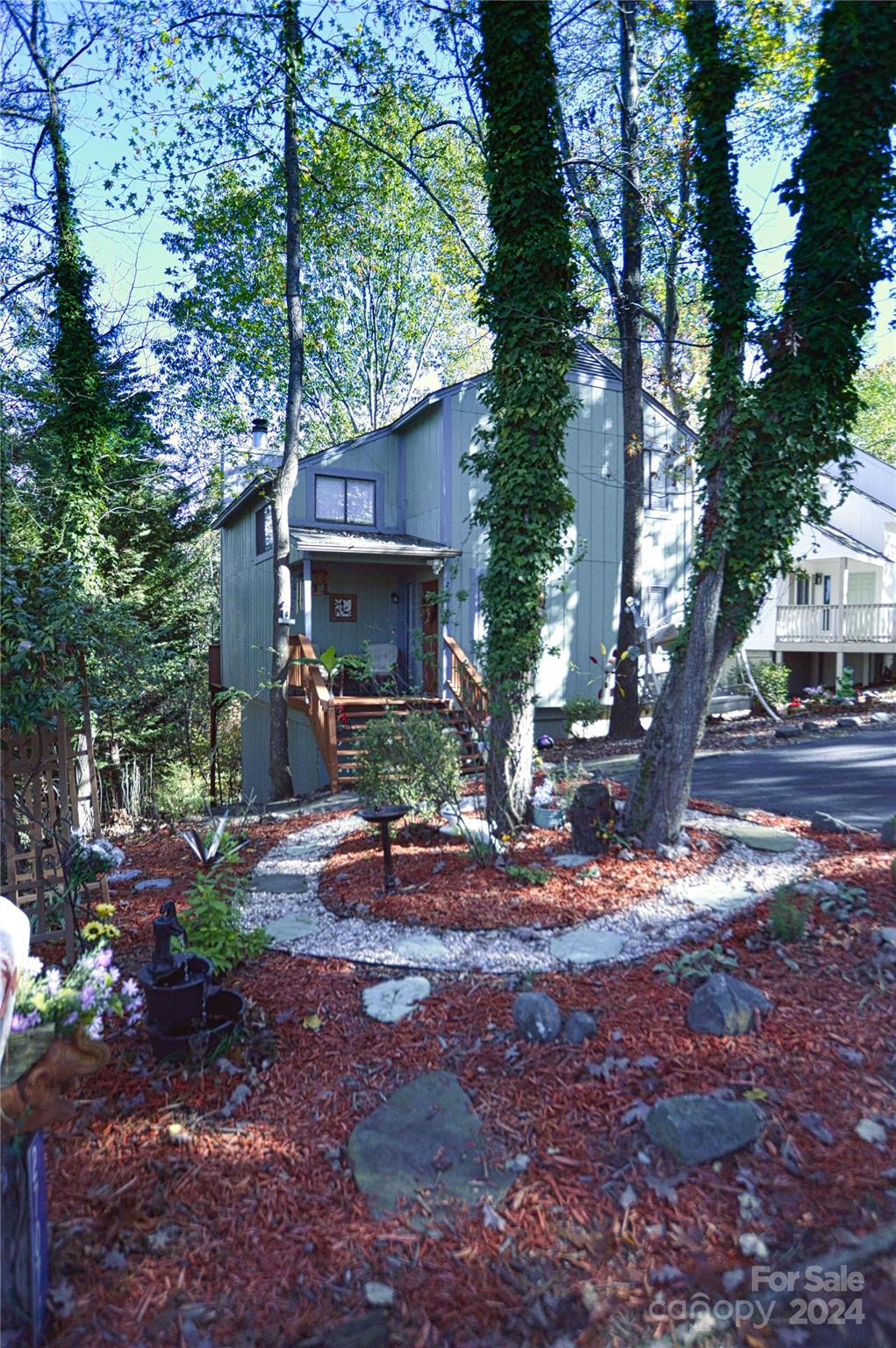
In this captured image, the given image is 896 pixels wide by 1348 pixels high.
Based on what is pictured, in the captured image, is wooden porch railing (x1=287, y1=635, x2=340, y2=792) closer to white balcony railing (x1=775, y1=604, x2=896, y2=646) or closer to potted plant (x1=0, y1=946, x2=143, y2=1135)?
potted plant (x1=0, y1=946, x2=143, y2=1135)

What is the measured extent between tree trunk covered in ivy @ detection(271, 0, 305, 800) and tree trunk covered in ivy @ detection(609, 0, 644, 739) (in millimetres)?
4761

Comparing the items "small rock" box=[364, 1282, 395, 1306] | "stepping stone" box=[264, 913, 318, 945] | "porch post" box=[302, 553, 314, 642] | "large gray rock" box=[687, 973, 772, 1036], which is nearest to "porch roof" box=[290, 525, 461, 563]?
"porch post" box=[302, 553, 314, 642]

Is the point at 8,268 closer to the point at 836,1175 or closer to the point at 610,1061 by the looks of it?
the point at 610,1061

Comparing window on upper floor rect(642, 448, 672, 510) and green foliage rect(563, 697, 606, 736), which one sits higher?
window on upper floor rect(642, 448, 672, 510)

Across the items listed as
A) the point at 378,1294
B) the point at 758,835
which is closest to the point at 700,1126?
the point at 378,1294

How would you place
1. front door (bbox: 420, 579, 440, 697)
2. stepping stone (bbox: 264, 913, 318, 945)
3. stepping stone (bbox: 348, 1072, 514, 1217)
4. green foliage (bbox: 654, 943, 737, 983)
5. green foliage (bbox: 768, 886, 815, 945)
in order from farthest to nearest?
front door (bbox: 420, 579, 440, 697) → stepping stone (bbox: 264, 913, 318, 945) → green foliage (bbox: 768, 886, 815, 945) → green foliage (bbox: 654, 943, 737, 983) → stepping stone (bbox: 348, 1072, 514, 1217)

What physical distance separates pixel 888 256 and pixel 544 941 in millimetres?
4885

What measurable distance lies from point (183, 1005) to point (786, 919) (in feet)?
9.63

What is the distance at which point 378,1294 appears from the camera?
193 cm

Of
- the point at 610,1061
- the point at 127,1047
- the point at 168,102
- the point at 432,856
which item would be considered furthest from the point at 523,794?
the point at 168,102

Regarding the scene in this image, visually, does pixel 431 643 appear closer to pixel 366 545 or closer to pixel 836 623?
pixel 366 545

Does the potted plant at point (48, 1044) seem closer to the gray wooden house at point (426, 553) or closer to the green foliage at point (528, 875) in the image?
the green foliage at point (528, 875)

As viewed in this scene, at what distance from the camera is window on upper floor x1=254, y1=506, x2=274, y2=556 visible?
45.7ft

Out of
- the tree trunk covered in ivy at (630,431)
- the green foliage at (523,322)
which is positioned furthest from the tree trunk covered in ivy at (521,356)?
the tree trunk covered in ivy at (630,431)
